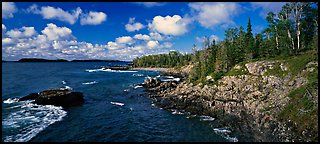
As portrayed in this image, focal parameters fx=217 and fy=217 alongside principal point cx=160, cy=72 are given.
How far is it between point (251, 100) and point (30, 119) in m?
41.1

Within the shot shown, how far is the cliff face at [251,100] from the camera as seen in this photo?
3219 centimetres

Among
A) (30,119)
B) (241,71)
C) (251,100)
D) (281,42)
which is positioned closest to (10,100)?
(30,119)

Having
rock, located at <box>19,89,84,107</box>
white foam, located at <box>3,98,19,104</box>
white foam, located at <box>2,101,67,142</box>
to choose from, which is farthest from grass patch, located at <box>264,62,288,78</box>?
white foam, located at <box>3,98,19,104</box>

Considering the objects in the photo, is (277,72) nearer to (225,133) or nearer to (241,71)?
(241,71)

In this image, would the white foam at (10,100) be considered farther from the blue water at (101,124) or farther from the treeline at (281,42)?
the treeline at (281,42)

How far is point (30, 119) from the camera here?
1531 inches

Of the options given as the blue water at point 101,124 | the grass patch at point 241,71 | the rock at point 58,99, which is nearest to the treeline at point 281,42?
the grass patch at point 241,71

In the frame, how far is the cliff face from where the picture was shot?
3219 cm

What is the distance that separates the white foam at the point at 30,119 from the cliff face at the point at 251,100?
2245 centimetres

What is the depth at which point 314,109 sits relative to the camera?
30.9m

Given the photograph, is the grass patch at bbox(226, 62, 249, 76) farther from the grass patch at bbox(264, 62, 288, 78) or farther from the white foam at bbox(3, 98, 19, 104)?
the white foam at bbox(3, 98, 19, 104)

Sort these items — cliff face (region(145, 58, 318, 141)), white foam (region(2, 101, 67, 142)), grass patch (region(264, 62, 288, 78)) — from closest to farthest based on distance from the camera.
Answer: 1. white foam (region(2, 101, 67, 142))
2. cliff face (region(145, 58, 318, 141))
3. grass patch (region(264, 62, 288, 78))

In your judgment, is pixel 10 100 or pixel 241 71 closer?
pixel 241 71

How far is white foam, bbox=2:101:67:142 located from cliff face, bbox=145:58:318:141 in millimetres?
22447
